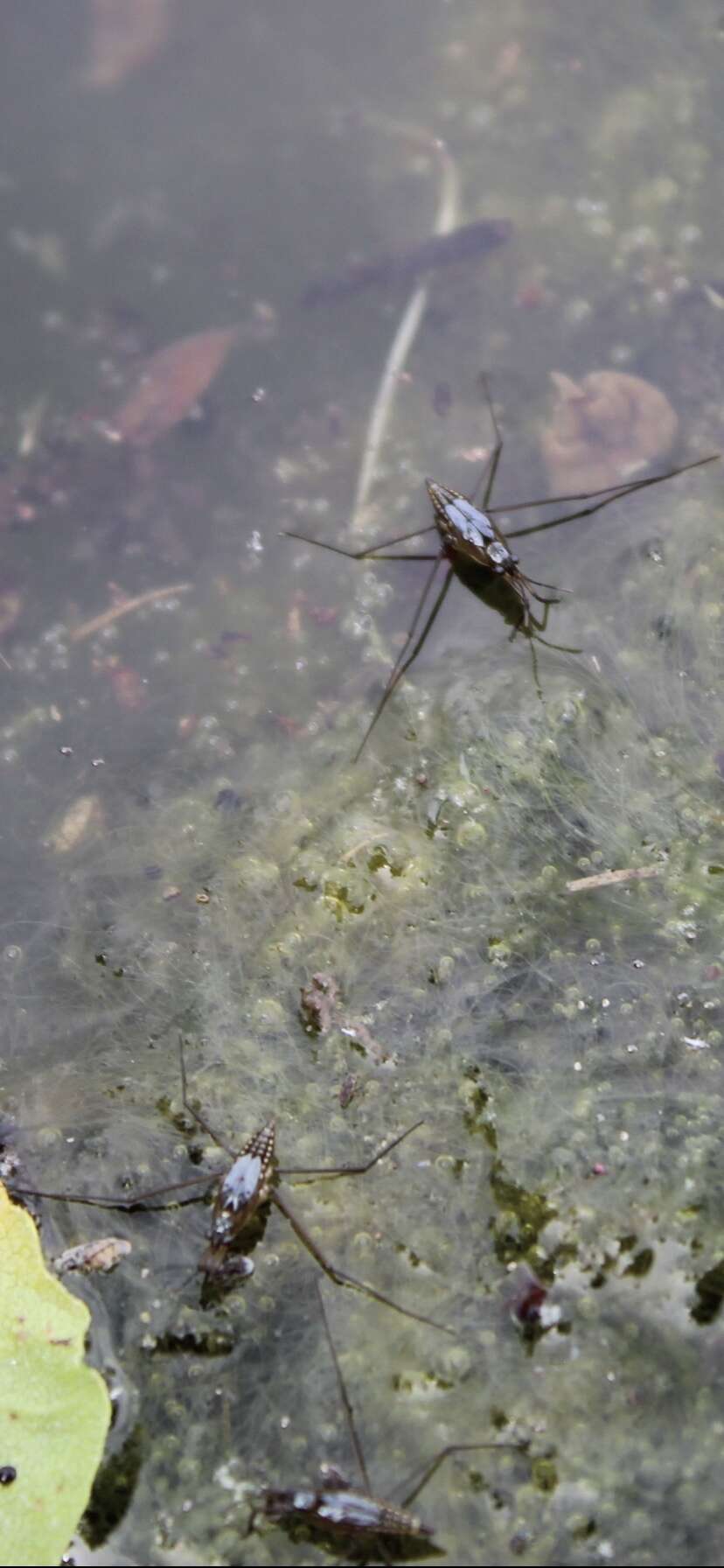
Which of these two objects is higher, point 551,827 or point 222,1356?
point 551,827

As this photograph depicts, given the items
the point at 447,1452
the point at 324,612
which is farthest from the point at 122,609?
the point at 447,1452

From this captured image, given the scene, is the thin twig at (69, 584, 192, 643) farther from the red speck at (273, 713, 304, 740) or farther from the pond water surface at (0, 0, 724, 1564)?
the red speck at (273, 713, 304, 740)

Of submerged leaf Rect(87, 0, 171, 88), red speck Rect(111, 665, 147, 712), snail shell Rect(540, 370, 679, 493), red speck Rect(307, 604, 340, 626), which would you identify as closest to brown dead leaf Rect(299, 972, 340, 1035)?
red speck Rect(111, 665, 147, 712)

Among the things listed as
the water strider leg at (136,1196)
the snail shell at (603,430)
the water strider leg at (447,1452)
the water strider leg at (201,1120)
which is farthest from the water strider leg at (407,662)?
the water strider leg at (447,1452)

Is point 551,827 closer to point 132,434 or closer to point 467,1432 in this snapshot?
point 467,1432

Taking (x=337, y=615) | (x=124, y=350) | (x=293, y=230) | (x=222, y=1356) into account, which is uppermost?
(x=293, y=230)

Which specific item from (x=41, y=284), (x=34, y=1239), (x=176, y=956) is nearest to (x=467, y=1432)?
(x=34, y=1239)
